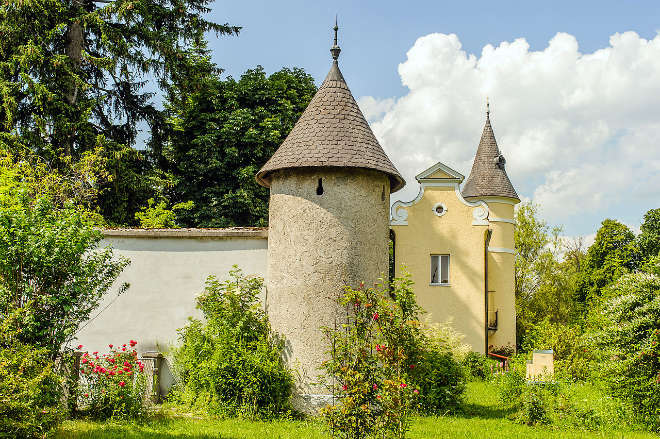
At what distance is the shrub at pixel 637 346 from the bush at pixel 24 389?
9623mm

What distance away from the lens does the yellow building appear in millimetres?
20672

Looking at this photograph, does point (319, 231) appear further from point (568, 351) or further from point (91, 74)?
point (91, 74)

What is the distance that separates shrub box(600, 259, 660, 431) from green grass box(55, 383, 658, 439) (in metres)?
0.55

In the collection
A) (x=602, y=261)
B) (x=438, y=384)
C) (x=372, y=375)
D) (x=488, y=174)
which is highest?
(x=488, y=174)

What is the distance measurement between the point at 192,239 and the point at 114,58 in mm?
11619

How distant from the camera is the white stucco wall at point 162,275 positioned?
11.9m

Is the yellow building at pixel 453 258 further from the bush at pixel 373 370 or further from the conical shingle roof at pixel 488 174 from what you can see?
the bush at pixel 373 370

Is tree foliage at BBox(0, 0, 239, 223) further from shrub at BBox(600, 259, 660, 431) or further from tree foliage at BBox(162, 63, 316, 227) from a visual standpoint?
shrub at BBox(600, 259, 660, 431)

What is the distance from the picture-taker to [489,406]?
12602 mm

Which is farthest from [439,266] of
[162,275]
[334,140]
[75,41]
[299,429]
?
[75,41]

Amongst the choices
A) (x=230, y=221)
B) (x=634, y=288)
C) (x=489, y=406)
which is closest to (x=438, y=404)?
(x=489, y=406)

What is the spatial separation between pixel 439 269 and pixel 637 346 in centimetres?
1064

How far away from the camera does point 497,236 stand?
76.0ft

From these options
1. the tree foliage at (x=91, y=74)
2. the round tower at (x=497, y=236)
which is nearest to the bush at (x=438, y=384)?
the round tower at (x=497, y=236)
